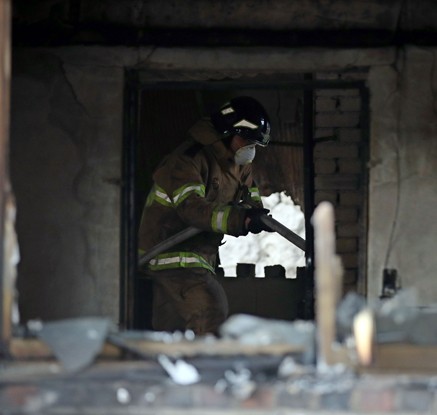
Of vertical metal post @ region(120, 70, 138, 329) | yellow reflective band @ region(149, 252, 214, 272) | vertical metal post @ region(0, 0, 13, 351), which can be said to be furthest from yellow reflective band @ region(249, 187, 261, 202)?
vertical metal post @ region(0, 0, 13, 351)

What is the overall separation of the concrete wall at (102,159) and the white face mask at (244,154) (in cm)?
131

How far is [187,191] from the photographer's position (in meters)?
7.41

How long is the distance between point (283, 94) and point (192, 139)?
2612mm

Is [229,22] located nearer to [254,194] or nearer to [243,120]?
[243,120]

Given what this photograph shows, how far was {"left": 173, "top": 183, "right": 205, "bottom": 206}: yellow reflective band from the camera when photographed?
7410 mm

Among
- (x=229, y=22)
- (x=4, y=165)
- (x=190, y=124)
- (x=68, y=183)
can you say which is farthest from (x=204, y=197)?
(x=4, y=165)

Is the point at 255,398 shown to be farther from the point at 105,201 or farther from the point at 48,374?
the point at 105,201

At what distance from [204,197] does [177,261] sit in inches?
22.1

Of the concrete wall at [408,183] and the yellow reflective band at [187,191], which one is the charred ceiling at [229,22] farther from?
the yellow reflective band at [187,191]

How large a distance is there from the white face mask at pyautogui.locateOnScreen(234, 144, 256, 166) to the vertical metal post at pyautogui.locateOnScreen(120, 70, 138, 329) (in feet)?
4.24

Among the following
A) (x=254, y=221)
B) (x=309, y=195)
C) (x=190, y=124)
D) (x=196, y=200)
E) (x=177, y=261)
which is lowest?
(x=177, y=261)

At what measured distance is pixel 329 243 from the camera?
3477 mm

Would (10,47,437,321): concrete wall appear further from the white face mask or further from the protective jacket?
the white face mask

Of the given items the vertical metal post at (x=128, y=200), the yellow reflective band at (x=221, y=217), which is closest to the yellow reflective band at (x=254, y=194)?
the yellow reflective band at (x=221, y=217)
